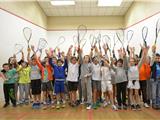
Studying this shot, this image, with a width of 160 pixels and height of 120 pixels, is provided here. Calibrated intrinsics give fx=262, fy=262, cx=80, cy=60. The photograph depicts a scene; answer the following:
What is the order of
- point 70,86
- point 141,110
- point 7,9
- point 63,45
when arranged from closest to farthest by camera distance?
1. point 141,110
2. point 70,86
3. point 7,9
4. point 63,45

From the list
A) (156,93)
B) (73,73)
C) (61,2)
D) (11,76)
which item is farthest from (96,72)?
(61,2)

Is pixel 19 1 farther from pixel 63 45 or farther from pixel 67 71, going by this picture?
pixel 63 45

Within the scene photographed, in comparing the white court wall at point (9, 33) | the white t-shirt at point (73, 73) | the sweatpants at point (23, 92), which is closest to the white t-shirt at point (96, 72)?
the white t-shirt at point (73, 73)

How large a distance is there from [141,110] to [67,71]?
1.74 meters

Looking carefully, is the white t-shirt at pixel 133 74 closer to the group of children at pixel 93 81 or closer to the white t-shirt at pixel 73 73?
the group of children at pixel 93 81

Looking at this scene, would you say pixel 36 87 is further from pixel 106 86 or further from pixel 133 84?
pixel 133 84

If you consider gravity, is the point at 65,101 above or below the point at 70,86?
below

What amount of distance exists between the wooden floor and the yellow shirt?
0.83m

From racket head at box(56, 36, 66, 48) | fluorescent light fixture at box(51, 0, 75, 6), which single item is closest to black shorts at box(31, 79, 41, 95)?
fluorescent light fixture at box(51, 0, 75, 6)

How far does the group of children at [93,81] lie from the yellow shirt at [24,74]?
12 centimetres

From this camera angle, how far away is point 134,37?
934cm

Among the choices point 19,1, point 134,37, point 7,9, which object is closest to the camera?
point 7,9

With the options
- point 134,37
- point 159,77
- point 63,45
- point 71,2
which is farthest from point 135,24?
point 159,77

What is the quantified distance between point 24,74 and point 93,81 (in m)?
1.63
